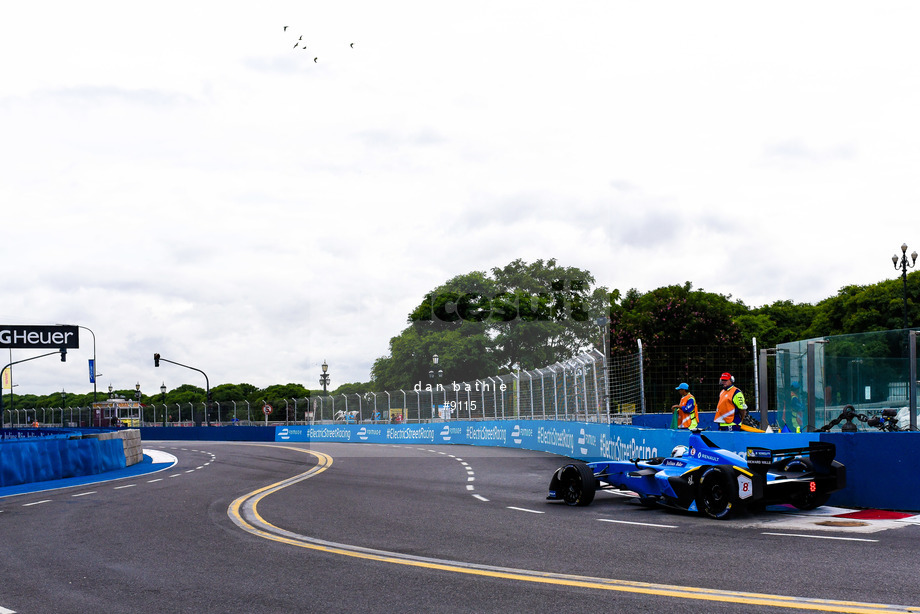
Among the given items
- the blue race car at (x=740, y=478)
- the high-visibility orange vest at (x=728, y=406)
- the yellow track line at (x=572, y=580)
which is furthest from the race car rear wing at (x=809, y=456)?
the yellow track line at (x=572, y=580)

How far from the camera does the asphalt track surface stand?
255 inches

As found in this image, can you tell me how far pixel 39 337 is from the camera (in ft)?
182

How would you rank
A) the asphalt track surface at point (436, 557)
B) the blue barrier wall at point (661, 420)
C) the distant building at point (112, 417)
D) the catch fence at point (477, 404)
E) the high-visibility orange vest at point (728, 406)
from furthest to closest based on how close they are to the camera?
the distant building at point (112, 417)
the blue barrier wall at point (661, 420)
the catch fence at point (477, 404)
the high-visibility orange vest at point (728, 406)
the asphalt track surface at point (436, 557)

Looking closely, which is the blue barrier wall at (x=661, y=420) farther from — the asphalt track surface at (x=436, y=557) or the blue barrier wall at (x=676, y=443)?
the asphalt track surface at (x=436, y=557)

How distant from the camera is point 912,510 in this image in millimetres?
11117

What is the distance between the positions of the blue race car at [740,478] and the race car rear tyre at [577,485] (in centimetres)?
71

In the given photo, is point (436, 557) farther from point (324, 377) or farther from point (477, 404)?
point (324, 377)

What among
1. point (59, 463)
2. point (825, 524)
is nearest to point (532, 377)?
point (59, 463)

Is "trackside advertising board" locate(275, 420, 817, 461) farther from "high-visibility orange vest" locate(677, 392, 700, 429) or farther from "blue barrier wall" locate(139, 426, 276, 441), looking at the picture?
"blue barrier wall" locate(139, 426, 276, 441)

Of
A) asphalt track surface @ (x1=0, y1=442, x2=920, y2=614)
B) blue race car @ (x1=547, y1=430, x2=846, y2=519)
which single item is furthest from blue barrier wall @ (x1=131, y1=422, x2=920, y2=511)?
asphalt track surface @ (x1=0, y1=442, x2=920, y2=614)

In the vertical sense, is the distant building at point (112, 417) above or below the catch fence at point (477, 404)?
below

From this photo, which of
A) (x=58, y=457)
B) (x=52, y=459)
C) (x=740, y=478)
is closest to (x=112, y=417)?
(x=58, y=457)

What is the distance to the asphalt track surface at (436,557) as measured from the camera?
6465 millimetres

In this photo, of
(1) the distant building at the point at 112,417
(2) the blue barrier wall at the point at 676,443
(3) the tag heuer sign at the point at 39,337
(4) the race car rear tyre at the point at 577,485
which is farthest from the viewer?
(1) the distant building at the point at 112,417
